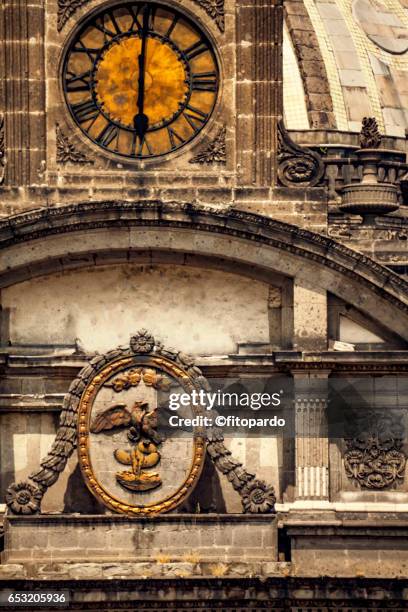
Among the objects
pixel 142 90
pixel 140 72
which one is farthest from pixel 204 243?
pixel 140 72

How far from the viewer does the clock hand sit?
205 ft

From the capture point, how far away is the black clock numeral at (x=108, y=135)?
62438 mm

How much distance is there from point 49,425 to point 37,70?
19.2 feet

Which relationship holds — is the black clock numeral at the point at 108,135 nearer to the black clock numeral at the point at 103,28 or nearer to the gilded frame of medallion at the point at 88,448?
the black clock numeral at the point at 103,28

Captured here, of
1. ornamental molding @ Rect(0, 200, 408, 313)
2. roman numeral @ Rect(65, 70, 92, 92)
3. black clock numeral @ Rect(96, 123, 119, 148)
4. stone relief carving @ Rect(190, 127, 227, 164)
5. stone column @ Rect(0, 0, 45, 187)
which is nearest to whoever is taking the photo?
ornamental molding @ Rect(0, 200, 408, 313)

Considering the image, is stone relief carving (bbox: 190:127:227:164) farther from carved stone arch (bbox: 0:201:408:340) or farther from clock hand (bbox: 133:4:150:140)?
carved stone arch (bbox: 0:201:408:340)

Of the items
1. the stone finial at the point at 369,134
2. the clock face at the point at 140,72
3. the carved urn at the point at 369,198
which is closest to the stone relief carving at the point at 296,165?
the carved urn at the point at 369,198

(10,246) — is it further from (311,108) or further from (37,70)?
(311,108)

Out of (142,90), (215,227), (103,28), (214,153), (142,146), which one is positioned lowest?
(215,227)

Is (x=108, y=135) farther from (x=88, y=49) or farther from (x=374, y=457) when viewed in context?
(x=374, y=457)

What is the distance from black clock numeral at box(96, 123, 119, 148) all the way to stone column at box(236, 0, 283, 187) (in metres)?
2.04

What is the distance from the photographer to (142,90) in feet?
205

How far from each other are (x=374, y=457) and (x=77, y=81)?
7907 mm

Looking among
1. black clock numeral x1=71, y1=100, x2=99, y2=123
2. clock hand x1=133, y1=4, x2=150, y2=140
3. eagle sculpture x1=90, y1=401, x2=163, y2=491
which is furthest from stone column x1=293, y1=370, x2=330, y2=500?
black clock numeral x1=71, y1=100, x2=99, y2=123
